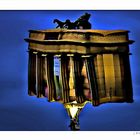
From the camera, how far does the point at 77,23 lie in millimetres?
1883

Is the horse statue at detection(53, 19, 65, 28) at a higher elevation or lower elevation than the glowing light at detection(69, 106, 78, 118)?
higher

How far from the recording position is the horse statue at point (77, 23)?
1.88 metres

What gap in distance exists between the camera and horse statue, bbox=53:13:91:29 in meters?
1.88

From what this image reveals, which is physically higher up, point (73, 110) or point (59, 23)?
point (59, 23)

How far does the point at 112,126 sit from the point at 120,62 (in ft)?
1.14

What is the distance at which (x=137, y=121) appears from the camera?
5.93 feet

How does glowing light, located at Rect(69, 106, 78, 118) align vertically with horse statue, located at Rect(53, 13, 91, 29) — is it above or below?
below

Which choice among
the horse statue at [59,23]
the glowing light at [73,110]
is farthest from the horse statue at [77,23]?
the glowing light at [73,110]

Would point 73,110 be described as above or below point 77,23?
below

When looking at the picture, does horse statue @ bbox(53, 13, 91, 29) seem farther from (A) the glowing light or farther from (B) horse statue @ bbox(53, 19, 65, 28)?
(A) the glowing light

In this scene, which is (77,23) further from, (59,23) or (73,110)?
(73,110)

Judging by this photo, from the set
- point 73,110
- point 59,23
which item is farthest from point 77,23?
point 73,110

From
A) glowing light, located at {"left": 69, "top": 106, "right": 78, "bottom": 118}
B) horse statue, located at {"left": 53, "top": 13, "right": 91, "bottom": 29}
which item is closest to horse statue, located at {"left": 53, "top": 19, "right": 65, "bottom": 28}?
horse statue, located at {"left": 53, "top": 13, "right": 91, "bottom": 29}
